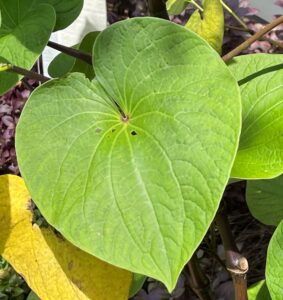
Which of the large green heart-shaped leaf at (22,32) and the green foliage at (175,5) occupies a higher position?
the large green heart-shaped leaf at (22,32)

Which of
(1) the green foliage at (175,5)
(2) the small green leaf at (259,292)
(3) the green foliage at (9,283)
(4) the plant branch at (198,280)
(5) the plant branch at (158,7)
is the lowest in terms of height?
(3) the green foliage at (9,283)

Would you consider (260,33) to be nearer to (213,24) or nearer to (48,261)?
(213,24)

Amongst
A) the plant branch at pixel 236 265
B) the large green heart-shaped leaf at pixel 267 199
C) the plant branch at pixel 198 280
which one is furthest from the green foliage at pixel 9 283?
the plant branch at pixel 236 265

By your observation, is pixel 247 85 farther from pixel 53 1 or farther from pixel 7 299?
pixel 7 299

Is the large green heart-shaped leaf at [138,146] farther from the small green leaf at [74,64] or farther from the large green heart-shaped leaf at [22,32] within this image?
Result: the small green leaf at [74,64]

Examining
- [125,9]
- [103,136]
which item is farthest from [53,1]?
[125,9]

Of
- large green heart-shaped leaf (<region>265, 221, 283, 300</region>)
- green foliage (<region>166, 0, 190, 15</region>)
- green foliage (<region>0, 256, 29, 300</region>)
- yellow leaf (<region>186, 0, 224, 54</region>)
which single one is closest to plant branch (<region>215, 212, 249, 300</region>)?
large green heart-shaped leaf (<region>265, 221, 283, 300</region>)
